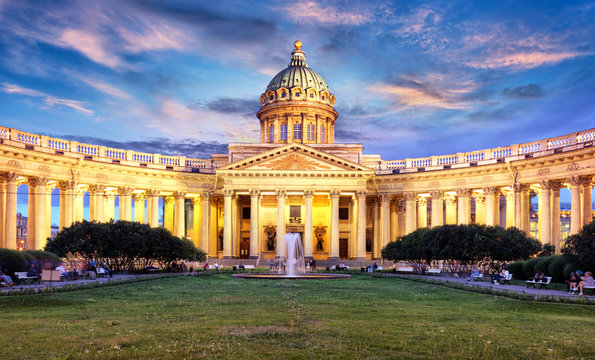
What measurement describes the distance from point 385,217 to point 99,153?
32.6 meters

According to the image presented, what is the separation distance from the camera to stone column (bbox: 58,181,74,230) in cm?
5191

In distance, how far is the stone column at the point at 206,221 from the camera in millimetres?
62562

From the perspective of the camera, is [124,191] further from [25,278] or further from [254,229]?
[25,278]

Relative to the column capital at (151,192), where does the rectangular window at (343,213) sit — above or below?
below

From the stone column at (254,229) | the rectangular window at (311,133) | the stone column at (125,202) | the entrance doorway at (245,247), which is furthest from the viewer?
the rectangular window at (311,133)

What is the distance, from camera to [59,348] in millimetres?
11430

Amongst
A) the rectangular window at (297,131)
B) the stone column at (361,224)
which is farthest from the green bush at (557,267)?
the rectangular window at (297,131)

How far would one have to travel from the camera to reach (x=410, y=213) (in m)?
61.0

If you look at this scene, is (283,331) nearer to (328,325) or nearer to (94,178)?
(328,325)

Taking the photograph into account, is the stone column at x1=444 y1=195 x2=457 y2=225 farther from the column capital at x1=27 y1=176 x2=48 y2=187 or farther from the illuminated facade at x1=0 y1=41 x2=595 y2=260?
the column capital at x1=27 y1=176 x2=48 y2=187

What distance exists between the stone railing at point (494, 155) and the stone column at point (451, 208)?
4.60 meters

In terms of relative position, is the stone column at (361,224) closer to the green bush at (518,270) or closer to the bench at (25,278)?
the green bush at (518,270)

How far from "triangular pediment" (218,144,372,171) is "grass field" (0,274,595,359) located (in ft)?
126

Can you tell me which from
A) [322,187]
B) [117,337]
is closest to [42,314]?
[117,337]
